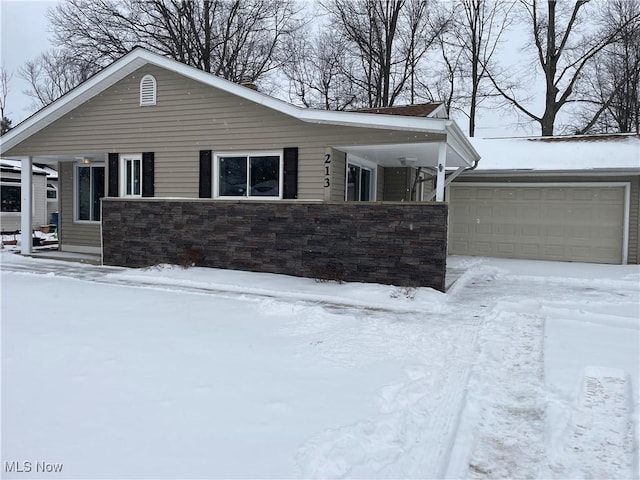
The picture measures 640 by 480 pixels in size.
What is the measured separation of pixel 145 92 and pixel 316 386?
353 inches

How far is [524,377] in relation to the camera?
4.37 metres

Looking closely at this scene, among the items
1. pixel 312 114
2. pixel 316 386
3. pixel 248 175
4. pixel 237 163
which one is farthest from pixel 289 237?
pixel 316 386

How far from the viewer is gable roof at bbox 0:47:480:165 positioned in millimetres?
8047

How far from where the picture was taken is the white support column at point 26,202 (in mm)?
11938

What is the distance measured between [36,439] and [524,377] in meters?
3.93

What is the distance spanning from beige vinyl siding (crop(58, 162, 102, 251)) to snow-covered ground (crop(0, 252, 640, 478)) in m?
5.53

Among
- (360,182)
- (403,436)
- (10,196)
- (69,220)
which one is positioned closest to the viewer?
(403,436)

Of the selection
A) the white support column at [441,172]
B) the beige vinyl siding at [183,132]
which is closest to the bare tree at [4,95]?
the beige vinyl siding at [183,132]

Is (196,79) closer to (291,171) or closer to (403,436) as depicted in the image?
(291,171)

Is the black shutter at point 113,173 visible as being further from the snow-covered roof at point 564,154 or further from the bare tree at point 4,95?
the bare tree at point 4,95

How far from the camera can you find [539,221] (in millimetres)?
13195

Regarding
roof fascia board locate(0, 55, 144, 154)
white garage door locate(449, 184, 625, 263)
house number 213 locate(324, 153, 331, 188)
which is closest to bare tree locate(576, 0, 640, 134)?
white garage door locate(449, 184, 625, 263)

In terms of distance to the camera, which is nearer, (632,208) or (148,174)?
(148,174)

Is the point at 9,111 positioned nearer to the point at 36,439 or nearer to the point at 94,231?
the point at 94,231
